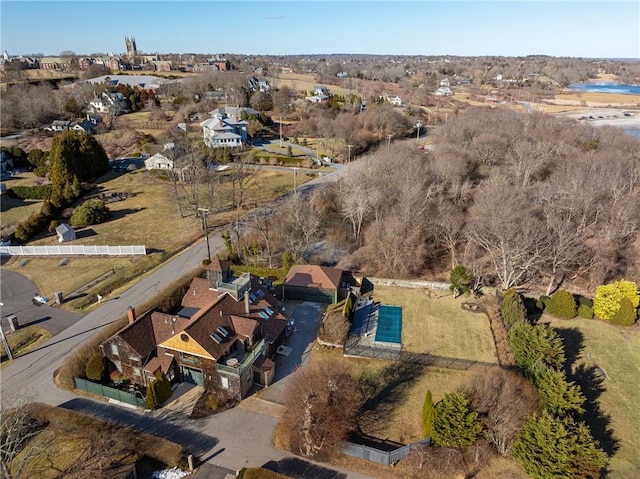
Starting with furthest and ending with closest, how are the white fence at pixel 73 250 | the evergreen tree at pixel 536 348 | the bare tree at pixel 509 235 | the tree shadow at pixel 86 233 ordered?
the tree shadow at pixel 86 233 → the white fence at pixel 73 250 → the bare tree at pixel 509 235 → the evergreen tree at pixel 536 348

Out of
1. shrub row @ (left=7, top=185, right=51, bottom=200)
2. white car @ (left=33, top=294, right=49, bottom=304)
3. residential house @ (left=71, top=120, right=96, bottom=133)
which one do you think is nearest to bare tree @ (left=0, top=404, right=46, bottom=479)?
white car @ (left=33, top=294, right=49, bottom=304)

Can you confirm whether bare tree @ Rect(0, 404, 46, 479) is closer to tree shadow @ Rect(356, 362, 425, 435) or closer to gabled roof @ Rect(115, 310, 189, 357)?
gabled roof @ Rect(115, 310, 189, 357)

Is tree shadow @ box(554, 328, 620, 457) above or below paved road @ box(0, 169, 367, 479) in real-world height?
below

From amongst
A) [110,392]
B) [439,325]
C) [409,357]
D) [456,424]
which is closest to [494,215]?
[439,325]

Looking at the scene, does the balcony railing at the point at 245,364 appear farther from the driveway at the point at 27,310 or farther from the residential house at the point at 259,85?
the residential house at the point at 259,85

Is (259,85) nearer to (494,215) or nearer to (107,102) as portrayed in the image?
(107,102)

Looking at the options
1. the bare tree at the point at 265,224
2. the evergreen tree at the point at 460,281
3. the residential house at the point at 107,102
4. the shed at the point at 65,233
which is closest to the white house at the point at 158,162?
the shed at the point at 65,233
